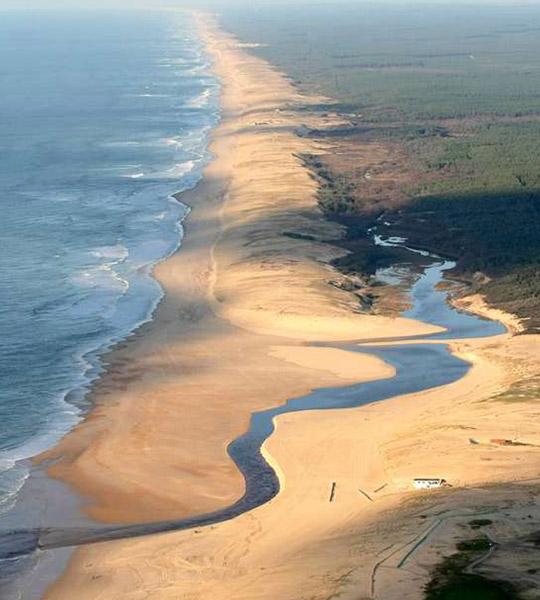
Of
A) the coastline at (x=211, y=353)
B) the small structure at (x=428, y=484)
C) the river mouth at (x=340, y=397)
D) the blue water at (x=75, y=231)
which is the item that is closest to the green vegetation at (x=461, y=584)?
the small structure at (x=428, y=484)

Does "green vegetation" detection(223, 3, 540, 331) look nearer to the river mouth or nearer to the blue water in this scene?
the river mouth

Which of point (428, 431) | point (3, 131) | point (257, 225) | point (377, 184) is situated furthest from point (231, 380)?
point (3, 131)

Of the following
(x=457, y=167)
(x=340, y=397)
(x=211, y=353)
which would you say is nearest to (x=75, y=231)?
(x=211, y=353)

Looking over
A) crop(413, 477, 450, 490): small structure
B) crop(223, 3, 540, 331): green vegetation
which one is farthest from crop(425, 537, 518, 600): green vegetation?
crop(223, 3, 540, 331): green vegetation

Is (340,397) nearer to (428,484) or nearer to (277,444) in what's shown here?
(277,444)

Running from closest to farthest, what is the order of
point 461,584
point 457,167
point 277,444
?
point 461,584
point 277,444
point 457,167

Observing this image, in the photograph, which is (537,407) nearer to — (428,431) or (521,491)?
(428,431)
